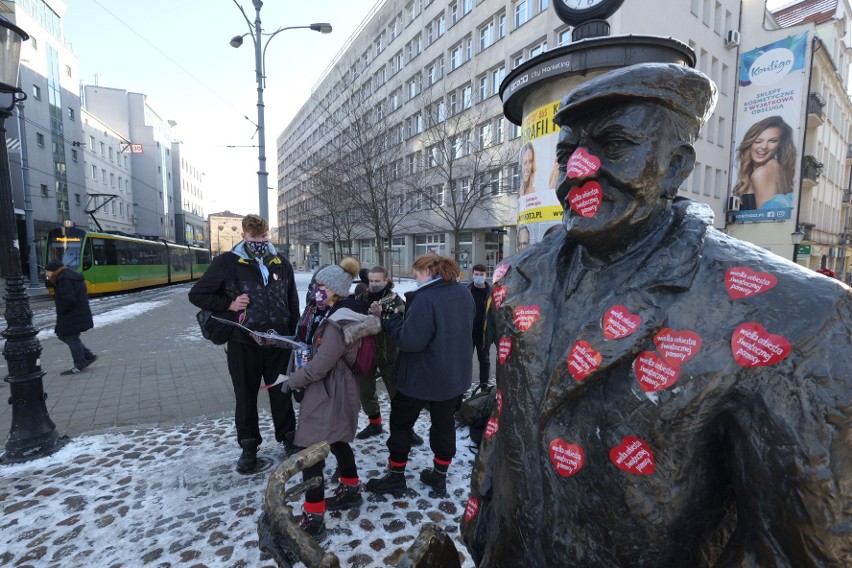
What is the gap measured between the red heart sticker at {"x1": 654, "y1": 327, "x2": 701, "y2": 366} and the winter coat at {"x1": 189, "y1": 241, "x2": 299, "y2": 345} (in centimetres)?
329

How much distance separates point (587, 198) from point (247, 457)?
381 centimetres

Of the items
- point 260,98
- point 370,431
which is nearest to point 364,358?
point 370,431

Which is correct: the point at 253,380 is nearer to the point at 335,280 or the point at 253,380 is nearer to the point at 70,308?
the point at 335,280

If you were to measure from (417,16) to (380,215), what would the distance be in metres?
21.3

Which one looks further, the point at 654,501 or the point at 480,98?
the point at 480,98

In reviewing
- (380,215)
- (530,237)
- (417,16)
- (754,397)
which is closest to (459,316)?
(754,397)

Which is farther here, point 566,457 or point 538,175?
point 538,175

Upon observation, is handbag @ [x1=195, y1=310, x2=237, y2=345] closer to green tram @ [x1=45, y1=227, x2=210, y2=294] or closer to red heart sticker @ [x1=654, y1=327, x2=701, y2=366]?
red heart sticker @ [x1=654, y1=327, x2=701, y2=366]

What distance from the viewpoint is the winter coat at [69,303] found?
6750mm

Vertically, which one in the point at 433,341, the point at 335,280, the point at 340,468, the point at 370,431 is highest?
the point at 335,280

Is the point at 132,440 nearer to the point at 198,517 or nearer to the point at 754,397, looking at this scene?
the point at 198,517

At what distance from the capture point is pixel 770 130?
21.8 m

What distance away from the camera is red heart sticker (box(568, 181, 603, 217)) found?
102cm

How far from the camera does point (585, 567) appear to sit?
103 centimetres
